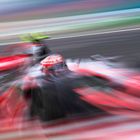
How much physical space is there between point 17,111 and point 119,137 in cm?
66

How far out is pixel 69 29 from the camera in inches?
291

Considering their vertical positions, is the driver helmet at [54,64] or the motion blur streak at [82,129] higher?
the driver helmet at [54,64]

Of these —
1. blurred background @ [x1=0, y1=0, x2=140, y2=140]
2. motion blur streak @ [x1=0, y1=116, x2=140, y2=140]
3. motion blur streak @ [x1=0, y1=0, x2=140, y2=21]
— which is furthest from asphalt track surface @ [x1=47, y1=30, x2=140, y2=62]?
motion blur streak @ [x1=0, y1=116, x2=140, y2=140]

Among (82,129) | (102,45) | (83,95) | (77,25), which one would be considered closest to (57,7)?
(77,25)

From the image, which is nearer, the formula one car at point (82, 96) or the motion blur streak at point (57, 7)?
the formula one car at point (82, 96)

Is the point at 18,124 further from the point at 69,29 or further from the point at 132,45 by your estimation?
the point at 69,29

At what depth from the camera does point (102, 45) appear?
18.4ft

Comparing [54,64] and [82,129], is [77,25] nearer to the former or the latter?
→ [54,64]

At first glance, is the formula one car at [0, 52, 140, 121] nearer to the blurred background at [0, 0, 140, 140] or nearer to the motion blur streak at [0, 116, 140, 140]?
the motion blur streak at [0, 116, 140, 140]

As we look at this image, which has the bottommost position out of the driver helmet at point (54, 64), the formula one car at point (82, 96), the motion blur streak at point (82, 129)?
the motion blur streak at point (82, 129)

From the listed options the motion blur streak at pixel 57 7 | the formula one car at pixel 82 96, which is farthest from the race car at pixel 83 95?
the motion blur streak at pixel 57 7

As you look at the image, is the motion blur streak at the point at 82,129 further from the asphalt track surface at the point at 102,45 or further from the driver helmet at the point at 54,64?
the asphalt track surface at the point at 102,45

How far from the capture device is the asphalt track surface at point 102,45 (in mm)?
5105

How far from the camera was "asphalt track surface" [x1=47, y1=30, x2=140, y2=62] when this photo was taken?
5.11 metres
